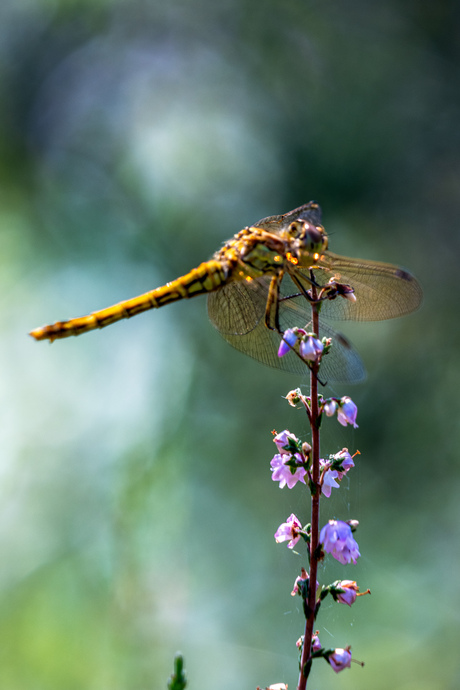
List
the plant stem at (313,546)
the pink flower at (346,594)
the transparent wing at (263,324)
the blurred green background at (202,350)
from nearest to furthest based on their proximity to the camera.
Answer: the plant stem at (313,546) → the pink flower at (346,594) → the transparent wing at (263,324) → the blurred green background at (202,350)

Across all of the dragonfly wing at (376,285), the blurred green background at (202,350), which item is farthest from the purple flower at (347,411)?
the blurred green background at (202,350)

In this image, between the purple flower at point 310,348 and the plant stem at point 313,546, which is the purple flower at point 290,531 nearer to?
the plant stem at point 313,546

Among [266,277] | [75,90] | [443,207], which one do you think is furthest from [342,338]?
[75,90]

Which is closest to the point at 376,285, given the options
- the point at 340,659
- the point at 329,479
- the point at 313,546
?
the point at 329,479

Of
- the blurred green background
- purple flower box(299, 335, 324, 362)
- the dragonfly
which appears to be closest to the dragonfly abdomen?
the dragonfly

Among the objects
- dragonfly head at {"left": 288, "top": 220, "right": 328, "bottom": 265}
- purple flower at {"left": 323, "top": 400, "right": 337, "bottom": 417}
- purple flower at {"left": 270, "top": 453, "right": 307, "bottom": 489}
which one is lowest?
purple flower at {"left": 270, "top": 453, "right": 307, "bottom": 489}

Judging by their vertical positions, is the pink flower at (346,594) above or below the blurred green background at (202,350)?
below

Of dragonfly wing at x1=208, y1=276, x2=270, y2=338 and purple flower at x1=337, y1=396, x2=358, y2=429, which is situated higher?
dragonfly wing at x1=208, y1=276, x2=270, y2=338

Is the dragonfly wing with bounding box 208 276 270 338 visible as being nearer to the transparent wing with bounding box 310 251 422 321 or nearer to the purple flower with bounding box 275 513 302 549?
the transparent wing with bounding box 310 251 422 321

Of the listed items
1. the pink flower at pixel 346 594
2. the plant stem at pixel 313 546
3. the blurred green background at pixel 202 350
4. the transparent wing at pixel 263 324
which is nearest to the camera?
the plant stem at pixel 313 546
